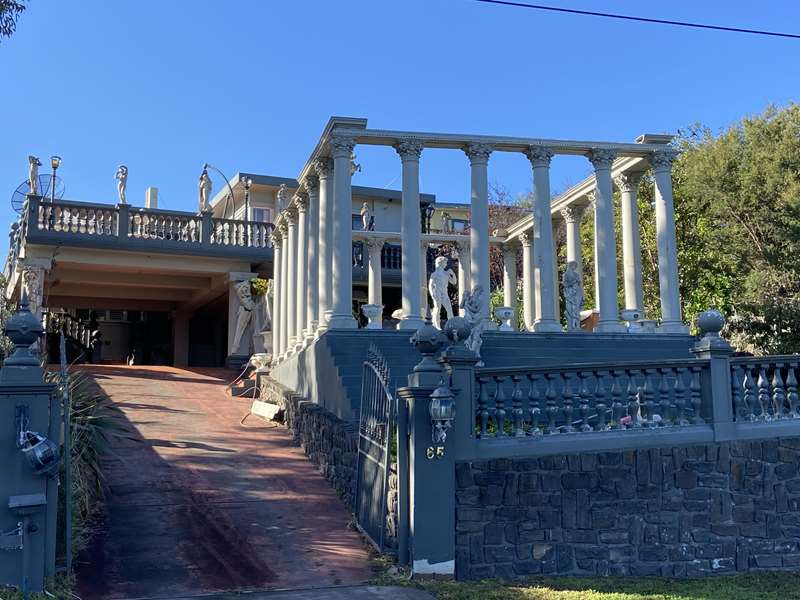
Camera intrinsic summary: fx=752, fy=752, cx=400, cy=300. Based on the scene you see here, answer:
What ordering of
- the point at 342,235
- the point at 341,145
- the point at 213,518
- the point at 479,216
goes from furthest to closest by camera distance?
the point at 479,216 < the point at 341,145 < the point at 342,235 < the point at 213,518

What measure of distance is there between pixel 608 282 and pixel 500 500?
10872 mm

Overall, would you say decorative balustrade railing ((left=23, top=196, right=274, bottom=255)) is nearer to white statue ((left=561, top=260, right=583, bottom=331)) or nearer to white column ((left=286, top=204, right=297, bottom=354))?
white column ((left=286, top=204, right=297, bottom=354))

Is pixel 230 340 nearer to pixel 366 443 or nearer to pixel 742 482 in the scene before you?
pixel 366 443

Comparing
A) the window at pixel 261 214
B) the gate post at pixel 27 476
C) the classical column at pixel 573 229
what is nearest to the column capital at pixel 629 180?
the classical column at pixel 573 229

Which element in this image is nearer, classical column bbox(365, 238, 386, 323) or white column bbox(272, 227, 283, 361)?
white column bbox(272, 227, 283, 361)

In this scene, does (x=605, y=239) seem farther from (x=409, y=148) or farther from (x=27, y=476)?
(x=27, y=476)

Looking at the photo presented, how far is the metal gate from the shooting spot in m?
7.66

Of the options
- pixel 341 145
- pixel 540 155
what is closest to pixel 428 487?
pixel 341 145

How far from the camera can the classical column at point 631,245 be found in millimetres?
17750

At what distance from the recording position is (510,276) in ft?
77.6

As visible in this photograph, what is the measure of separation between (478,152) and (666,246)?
4882 mm

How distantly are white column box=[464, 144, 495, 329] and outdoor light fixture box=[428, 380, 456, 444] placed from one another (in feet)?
29.5

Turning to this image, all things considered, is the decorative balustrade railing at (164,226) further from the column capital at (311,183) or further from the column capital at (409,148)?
the column capital at (409,148)

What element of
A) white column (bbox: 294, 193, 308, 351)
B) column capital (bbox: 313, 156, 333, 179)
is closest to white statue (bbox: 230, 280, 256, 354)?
white column (bbox: 294, 193, 308, 351)
